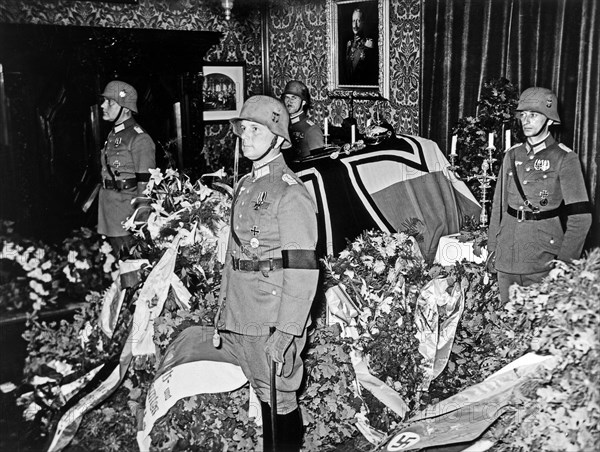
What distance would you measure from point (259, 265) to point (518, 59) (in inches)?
141

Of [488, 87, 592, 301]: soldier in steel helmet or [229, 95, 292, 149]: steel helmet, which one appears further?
[488, 87, 592, 301]: soldier in steel helmet

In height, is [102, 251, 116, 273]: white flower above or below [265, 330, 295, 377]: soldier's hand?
below

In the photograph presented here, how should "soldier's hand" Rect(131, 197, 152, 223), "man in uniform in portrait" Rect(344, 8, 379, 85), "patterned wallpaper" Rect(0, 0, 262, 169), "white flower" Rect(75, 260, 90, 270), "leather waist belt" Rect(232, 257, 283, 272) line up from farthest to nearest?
1. "man in uniform in portrait" Rect(344, 8, 379, 85)
2. "patterned wallpaper" Rect(0, 0, 262, 169)
3. "white flower" Rect(75, 260, 90, 270)
4. "soldier's hand" Rect(131, 197, 152, 223)
5. "leather waist belt" Rect(232, 257, 283, 272)

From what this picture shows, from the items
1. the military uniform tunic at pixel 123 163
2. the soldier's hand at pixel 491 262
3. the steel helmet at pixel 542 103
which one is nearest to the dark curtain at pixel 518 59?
the soldier's hand at pixel 491 262

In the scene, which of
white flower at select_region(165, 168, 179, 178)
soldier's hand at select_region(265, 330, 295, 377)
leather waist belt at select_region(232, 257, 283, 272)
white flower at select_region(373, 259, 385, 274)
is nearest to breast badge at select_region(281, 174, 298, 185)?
leather waist belt at select_region(232, 257, 283, 272)

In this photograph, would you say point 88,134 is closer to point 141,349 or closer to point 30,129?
point 30,129

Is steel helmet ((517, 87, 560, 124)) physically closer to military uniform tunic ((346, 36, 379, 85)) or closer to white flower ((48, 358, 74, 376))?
white flower ((48, 358, 74, 376))

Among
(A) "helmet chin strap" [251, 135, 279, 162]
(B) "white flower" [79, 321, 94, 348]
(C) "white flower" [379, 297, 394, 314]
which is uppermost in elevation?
(A) "helmet chin strap" [251, 135, 279, 162]

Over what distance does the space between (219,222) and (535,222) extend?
174cm

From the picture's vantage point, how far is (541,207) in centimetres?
375

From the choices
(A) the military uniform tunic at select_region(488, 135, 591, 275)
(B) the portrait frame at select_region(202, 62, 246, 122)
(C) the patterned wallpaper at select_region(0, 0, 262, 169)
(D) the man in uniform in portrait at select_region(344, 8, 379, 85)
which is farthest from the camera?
(B) the portrait frame at select_region(202, 62, 246, 122)

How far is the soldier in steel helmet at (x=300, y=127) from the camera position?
587 cm

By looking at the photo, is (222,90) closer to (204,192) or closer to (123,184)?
(123,184)

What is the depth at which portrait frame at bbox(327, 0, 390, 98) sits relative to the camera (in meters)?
6.85
